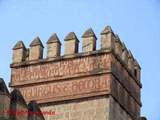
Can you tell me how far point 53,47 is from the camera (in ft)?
101

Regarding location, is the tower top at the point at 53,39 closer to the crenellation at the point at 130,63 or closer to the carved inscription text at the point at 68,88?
the carved inscription text at the point at 68,88

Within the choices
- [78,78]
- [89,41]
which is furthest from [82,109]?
[89,41]

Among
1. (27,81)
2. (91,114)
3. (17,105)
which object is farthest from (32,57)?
(17,105)

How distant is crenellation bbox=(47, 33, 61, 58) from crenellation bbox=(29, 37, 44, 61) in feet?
0.92

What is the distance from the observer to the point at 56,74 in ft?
99.5

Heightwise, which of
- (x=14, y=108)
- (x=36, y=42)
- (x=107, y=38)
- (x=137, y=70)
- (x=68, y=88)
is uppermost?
(x=36, y=42)

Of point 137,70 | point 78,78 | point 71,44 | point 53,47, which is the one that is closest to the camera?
point 78,78

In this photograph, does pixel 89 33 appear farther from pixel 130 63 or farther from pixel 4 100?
pixel 4 100

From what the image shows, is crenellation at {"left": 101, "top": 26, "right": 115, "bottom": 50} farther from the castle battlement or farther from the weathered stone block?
the weathered stone block

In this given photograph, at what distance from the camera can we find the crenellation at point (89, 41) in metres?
30.1

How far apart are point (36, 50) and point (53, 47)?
22.9 inches

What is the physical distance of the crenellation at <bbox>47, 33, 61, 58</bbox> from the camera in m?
30.7

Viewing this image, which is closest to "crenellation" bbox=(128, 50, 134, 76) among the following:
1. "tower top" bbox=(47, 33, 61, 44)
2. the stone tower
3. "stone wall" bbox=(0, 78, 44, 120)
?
the stone tower

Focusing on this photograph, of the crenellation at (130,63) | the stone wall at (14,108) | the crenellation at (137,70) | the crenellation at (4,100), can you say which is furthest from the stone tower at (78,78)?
the crenellation at (4,100)
